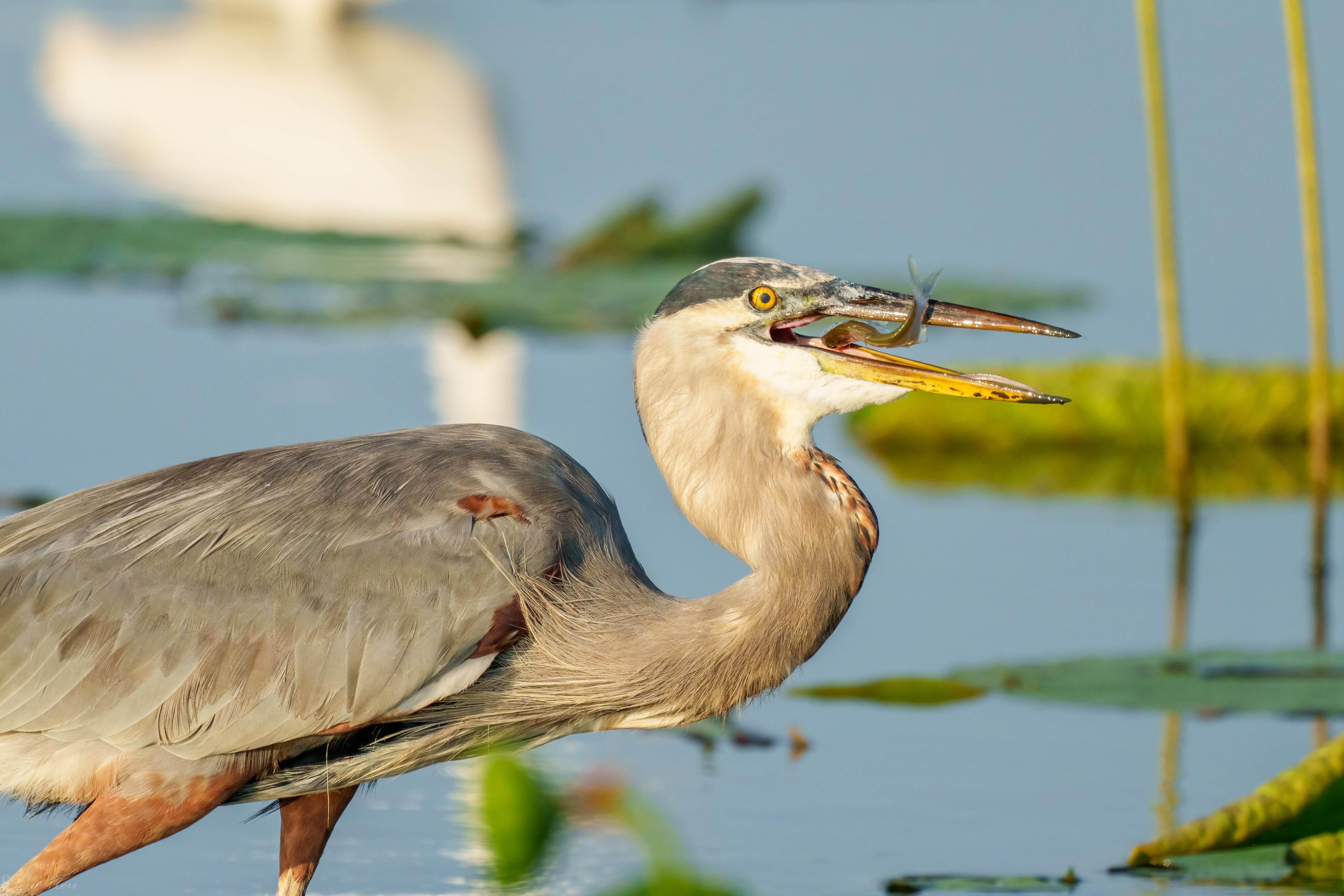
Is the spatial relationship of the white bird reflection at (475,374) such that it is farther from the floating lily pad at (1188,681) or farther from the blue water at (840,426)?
the floating lily pad at (1188,681)

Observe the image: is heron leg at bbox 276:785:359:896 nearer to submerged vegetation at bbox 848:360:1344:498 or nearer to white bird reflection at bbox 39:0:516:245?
submerged vegetation at bbox 848:360:1344:498

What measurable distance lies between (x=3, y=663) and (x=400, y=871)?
1.29 meters

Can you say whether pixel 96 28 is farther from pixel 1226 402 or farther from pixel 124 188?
pixel 1226 402

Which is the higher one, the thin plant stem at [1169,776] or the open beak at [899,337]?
the open beak at [899,337]

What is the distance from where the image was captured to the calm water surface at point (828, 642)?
567 centimetres

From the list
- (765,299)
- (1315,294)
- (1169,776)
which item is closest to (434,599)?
(765,299)

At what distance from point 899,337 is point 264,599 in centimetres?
157

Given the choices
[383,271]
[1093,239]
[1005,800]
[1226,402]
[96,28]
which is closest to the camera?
[1005,800]

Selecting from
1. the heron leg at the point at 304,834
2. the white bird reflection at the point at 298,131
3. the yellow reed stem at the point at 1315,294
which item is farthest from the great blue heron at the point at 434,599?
the white bird reflection at the point at 298,131

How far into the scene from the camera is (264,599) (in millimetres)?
4746

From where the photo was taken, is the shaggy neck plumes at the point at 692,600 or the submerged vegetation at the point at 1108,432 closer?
the shaggy neck plumes at the point at 692,600

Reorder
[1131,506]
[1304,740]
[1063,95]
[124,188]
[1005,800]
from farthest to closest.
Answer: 1. [1063,95]
2. [124,188]
3. [1131,506]
4. [1304,740]
5. [1005,800]

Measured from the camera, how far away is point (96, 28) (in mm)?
34031

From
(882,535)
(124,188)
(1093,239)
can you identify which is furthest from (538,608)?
(124,188)
